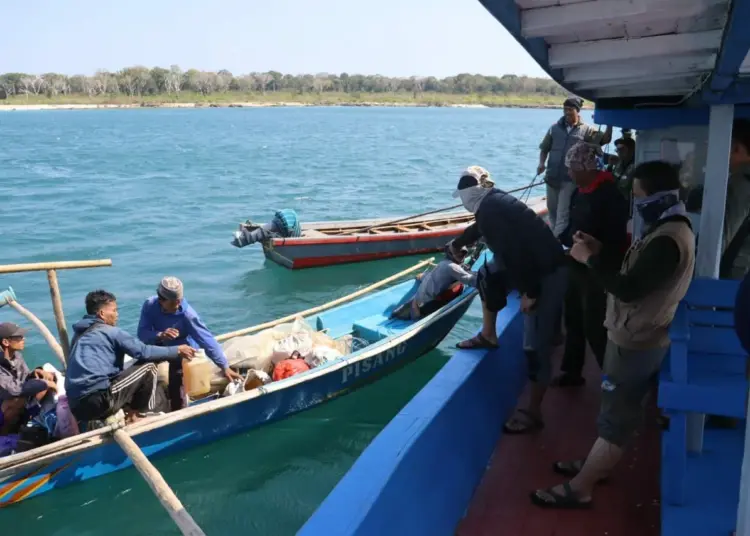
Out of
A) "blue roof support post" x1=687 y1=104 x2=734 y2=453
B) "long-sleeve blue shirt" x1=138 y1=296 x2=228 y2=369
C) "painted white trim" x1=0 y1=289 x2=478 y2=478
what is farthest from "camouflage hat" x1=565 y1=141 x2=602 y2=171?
"long-sleeve blue shirt" x1=138 y1=296 x2=228 y2=369

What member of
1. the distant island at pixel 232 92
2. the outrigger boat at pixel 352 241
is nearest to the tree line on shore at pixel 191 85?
the distant island at pixel 232 92

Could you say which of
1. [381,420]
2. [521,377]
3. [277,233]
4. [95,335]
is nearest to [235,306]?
[277,233]

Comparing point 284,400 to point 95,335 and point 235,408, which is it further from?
point 95,335

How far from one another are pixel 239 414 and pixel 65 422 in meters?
1.76

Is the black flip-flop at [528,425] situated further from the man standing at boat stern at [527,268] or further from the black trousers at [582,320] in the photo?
the black trousers at [582,320]

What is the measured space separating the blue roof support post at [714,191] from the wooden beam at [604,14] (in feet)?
3.73

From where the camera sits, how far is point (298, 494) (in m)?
7.36

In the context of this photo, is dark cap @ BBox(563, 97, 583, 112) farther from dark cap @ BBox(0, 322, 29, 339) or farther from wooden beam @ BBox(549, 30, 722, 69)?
dark cap @ BBox(0, 322, 29, 339)

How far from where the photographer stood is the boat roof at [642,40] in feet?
8.34

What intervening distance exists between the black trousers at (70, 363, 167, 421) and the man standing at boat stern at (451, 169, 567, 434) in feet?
11.6

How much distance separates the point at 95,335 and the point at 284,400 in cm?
239

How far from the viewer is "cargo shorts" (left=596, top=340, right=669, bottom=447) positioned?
3.33 m

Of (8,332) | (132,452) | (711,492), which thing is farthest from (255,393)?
(711,492)

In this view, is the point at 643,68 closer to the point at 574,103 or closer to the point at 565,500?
the point at 565,500
